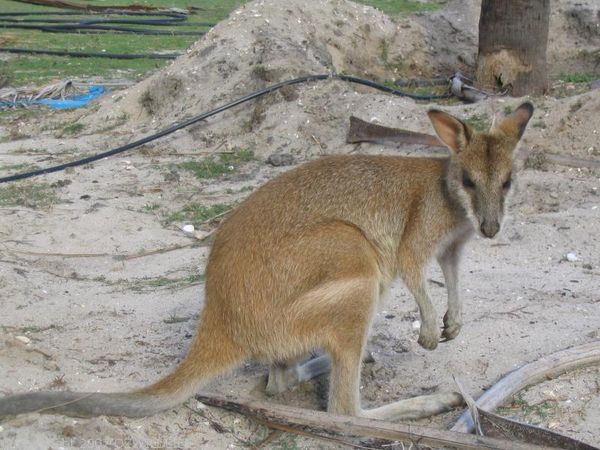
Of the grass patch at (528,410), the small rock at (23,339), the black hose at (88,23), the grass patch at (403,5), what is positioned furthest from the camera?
the grass patch at (403,5)

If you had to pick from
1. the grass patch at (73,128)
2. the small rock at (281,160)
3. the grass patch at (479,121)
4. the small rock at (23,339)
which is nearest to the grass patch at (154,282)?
the small rock at (23,339)

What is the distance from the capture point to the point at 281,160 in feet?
29.9

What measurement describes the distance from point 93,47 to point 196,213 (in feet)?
29.7

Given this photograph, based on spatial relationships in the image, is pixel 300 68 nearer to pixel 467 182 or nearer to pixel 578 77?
pixel 578 77

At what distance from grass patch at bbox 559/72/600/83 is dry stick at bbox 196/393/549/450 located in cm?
764

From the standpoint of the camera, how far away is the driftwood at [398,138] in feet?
26.7

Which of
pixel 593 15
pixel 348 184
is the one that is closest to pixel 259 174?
pixel 348 184

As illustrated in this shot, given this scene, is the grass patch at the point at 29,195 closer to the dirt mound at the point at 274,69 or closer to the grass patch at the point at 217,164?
the grass patch at the point at 217,164

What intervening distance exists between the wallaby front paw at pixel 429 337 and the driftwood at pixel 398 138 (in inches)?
133

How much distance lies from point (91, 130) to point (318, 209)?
6.58 meters

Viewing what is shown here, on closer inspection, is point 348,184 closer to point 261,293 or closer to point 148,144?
point 261,293

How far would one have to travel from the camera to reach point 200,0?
75.8 feet

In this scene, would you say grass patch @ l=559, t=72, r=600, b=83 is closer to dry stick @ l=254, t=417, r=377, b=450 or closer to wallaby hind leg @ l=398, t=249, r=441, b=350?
wallaby hind leg @ l=398, t=249, r=441, b=350

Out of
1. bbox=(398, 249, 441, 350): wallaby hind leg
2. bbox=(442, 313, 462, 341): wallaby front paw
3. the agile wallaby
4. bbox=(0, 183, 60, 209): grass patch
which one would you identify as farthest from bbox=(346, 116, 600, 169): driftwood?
bbox=(398, 249, 441, 350): wallaby hind leg
